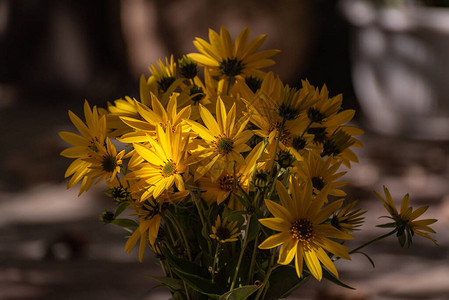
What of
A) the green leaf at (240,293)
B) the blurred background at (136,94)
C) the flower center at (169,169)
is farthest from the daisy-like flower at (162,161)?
the blurred background at (136,94)

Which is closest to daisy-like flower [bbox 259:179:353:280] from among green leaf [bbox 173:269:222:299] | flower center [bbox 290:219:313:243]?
flower center [bbox 290:219:313:243]

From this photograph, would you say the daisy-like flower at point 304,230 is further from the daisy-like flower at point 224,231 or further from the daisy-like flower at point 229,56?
the daisy-like flower at point 229,56

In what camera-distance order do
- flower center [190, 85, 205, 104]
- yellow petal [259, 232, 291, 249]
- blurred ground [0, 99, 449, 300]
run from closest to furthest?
yellow petal [259, 232, 291, 249] → flower center [190, 85, 205, 104] → blurred ground [0, 99, 449, 300]

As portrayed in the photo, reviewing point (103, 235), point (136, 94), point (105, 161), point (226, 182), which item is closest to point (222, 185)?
point (226, 182)

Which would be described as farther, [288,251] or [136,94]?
[136,94]

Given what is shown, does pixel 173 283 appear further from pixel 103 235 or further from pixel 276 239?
pixel 103 235

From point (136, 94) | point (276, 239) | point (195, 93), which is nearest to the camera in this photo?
point (276, 239)

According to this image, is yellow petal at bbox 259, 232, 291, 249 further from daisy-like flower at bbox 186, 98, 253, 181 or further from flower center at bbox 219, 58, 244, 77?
flower center at bbox 219, 58, 244, 77
